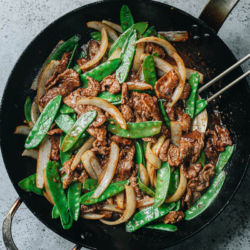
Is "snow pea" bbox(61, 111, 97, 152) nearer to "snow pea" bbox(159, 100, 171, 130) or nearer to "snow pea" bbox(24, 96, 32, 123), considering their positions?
"snow pea" bbox(24, 96, 32, 123)

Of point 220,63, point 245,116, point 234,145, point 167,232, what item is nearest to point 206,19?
point 220,63

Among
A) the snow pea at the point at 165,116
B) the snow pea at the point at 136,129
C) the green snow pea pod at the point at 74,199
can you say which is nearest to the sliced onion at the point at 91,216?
the green snow pea pod at the point at 74,199

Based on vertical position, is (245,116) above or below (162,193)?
above

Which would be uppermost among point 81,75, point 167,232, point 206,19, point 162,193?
point 206,19

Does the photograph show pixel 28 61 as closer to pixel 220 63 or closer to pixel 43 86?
pixel 43 86

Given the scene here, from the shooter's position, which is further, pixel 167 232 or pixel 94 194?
pixel 167 232

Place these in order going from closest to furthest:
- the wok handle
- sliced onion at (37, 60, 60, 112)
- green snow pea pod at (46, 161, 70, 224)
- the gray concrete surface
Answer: the wok handle, green snow pea pod at (46, 161, 70, 224), sliced onion at (37, 60, 60, 112), the gray concrete surface

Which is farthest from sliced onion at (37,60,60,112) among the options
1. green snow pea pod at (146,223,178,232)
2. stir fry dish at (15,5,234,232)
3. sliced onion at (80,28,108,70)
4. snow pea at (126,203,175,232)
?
green snow pea pod at (146,223,178,232)
